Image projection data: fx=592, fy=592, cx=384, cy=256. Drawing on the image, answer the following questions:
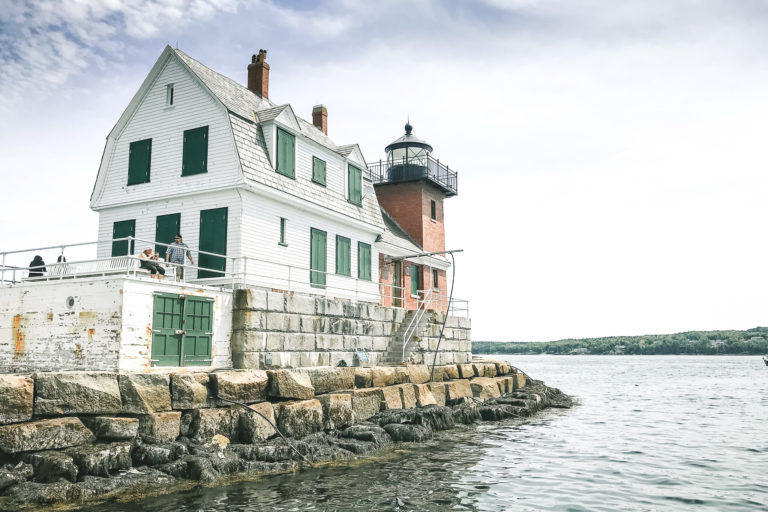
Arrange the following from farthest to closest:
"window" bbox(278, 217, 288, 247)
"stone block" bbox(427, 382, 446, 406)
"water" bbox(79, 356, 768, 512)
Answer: "stone block" bbox(427, 382, 446, 406) < "window" bbox(278, 217, 288, 247) < "water" bbox(79, 356, 768, 512)

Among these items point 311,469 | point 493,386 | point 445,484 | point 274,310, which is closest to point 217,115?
point 274,310

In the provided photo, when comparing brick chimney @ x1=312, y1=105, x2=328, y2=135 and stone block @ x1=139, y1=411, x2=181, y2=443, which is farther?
brick chimney @ x1=312, y1=105, x2=328, y2=135

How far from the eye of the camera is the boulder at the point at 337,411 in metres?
14.2

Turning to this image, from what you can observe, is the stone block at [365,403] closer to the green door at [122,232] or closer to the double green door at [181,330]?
the double green door at [181,330]

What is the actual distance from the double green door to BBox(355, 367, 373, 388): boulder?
4.16 meters

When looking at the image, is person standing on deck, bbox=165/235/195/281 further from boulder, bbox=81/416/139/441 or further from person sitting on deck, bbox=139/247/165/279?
boulder, bbox=81/416/139/441

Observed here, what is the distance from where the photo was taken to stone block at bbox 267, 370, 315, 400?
1324 cm

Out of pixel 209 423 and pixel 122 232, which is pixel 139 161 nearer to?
pixel 122 232

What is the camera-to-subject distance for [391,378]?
1734 cm

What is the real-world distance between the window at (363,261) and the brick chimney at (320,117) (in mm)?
5945

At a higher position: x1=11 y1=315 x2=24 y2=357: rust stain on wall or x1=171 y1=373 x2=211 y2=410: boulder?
x1=11 y1=315 x2=24 y2=357: rust stain on wall

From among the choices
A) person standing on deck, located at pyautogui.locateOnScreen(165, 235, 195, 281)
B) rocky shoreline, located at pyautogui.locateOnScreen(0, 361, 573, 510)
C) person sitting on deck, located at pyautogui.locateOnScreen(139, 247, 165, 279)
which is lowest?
rocky shoreline, located at pyautogui.locateOnScreen(0, 361, 573, 510)

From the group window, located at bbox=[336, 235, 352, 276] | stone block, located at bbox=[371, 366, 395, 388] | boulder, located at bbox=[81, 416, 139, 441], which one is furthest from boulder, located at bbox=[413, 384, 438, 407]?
boulder, located at bbox=[81, 416, 139, 441]

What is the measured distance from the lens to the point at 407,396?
1730 centimetres
